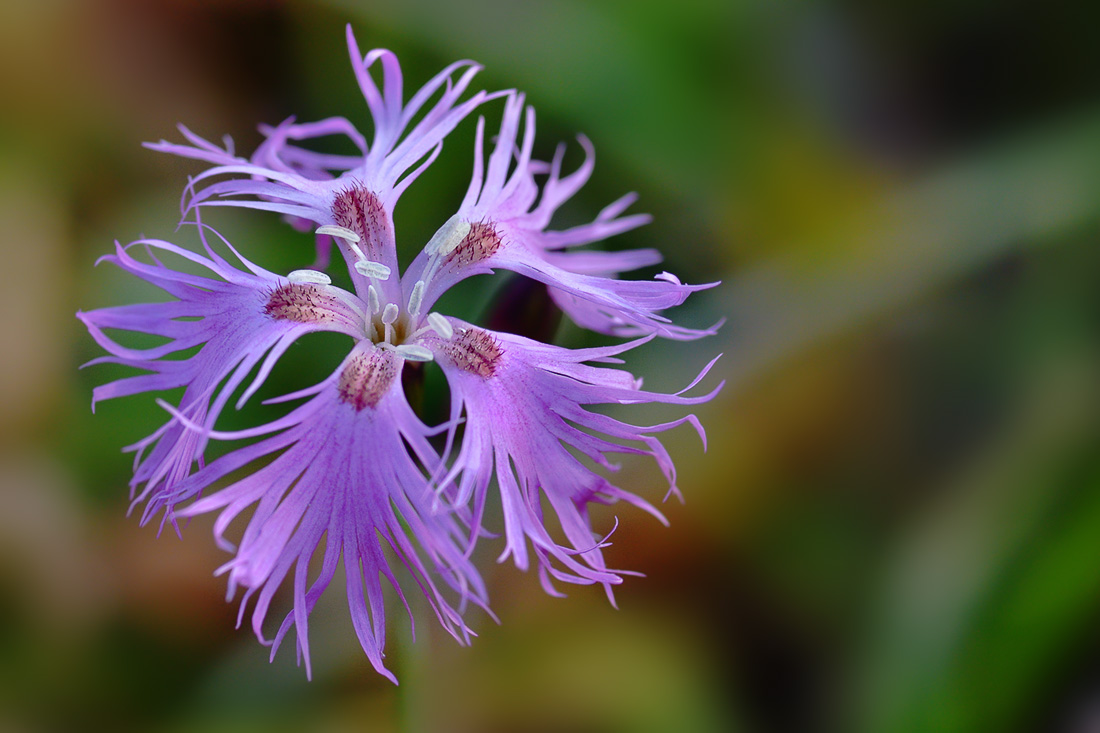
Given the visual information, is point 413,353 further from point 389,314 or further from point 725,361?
point 725,361

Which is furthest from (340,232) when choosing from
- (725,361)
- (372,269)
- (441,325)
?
(725,361)

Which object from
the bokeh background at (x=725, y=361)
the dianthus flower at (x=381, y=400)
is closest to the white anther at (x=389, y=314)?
the dianthus flower at (x=381, y=400)

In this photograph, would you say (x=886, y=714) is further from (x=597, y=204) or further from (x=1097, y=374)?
(x=597, y=204)

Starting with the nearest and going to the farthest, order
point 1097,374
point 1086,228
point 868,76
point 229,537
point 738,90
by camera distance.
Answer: point 229,537 < point 1097,374 < point 1086,228 < point 738,90 < point 868,76

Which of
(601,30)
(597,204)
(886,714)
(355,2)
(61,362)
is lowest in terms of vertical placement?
(61,362)

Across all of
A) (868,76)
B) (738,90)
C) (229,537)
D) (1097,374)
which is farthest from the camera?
(868,76)

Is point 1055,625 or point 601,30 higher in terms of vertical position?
point 601,30

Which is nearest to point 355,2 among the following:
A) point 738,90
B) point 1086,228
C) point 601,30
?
point 601,30

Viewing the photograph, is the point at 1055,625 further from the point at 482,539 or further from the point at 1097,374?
the point at 482,539

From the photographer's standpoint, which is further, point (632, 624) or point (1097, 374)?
point (1097, 374)
